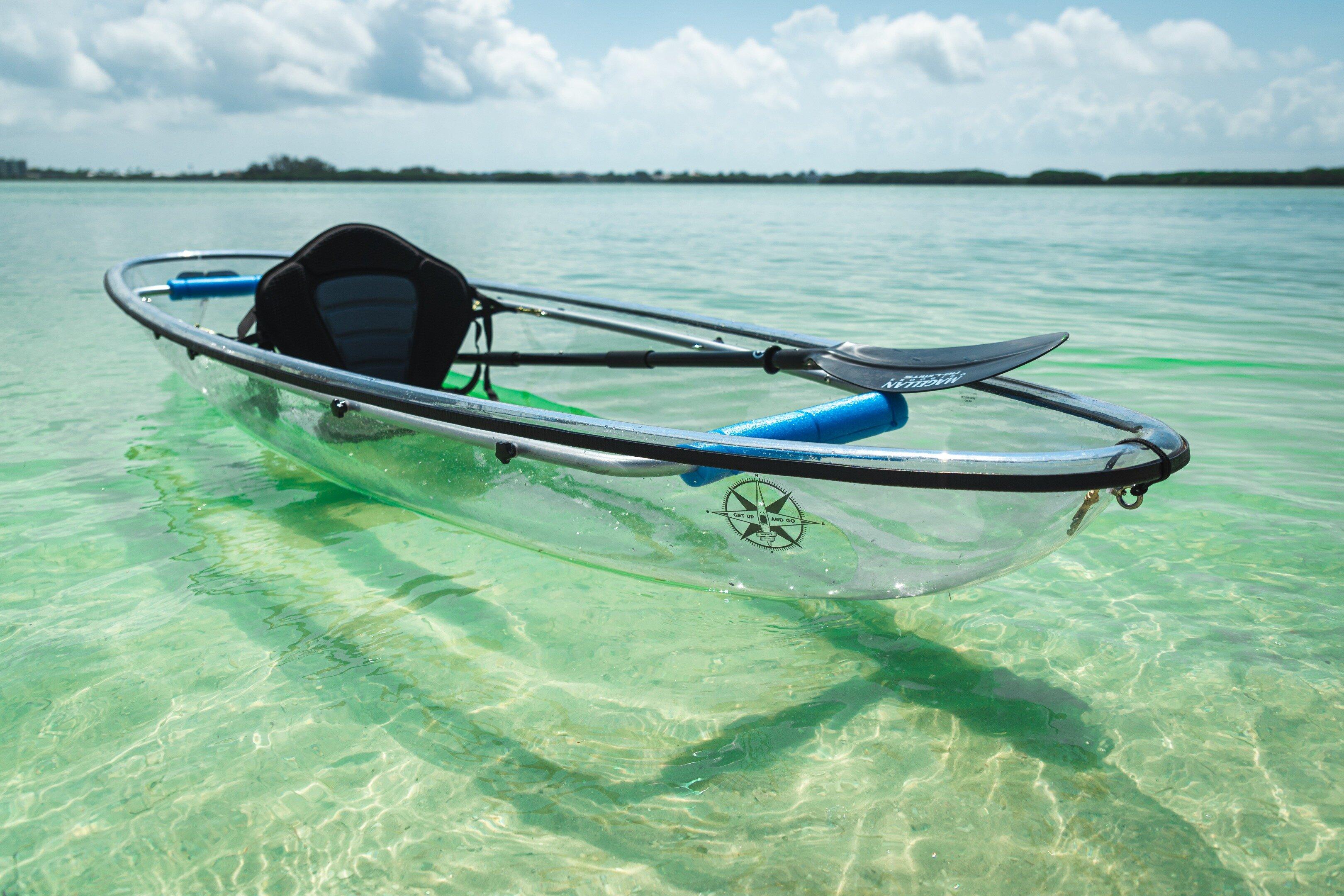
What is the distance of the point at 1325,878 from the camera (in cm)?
195

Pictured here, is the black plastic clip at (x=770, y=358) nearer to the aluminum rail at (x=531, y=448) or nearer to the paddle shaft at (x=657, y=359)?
the paddle shaft at (x=657, y=359)

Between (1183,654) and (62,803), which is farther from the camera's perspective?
(1183,654)

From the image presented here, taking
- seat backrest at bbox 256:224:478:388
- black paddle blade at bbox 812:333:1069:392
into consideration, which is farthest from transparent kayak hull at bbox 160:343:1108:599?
seat backrest at bbox 256:224:478:388

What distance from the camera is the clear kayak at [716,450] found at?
2225mm

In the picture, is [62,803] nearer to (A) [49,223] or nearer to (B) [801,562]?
(B) [801,562]

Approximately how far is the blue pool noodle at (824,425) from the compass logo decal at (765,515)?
89 mm

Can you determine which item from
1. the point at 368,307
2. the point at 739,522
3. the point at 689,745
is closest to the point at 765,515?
the point at 739,522

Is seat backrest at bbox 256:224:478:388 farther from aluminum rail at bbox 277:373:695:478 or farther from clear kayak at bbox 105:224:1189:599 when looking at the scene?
aluminum rail at bbox 277:373:695:478

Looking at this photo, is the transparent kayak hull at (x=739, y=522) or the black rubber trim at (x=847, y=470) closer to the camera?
the black rubber trim at (x=847, y=470)

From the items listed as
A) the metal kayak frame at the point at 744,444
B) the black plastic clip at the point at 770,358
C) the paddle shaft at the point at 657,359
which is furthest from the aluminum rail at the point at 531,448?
the black plastic clip at the point at 770,358

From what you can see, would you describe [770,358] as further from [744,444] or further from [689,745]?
[689,745]

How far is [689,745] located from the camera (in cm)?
240

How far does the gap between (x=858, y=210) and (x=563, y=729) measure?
166ft

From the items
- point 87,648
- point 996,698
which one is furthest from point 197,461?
point 996,698
